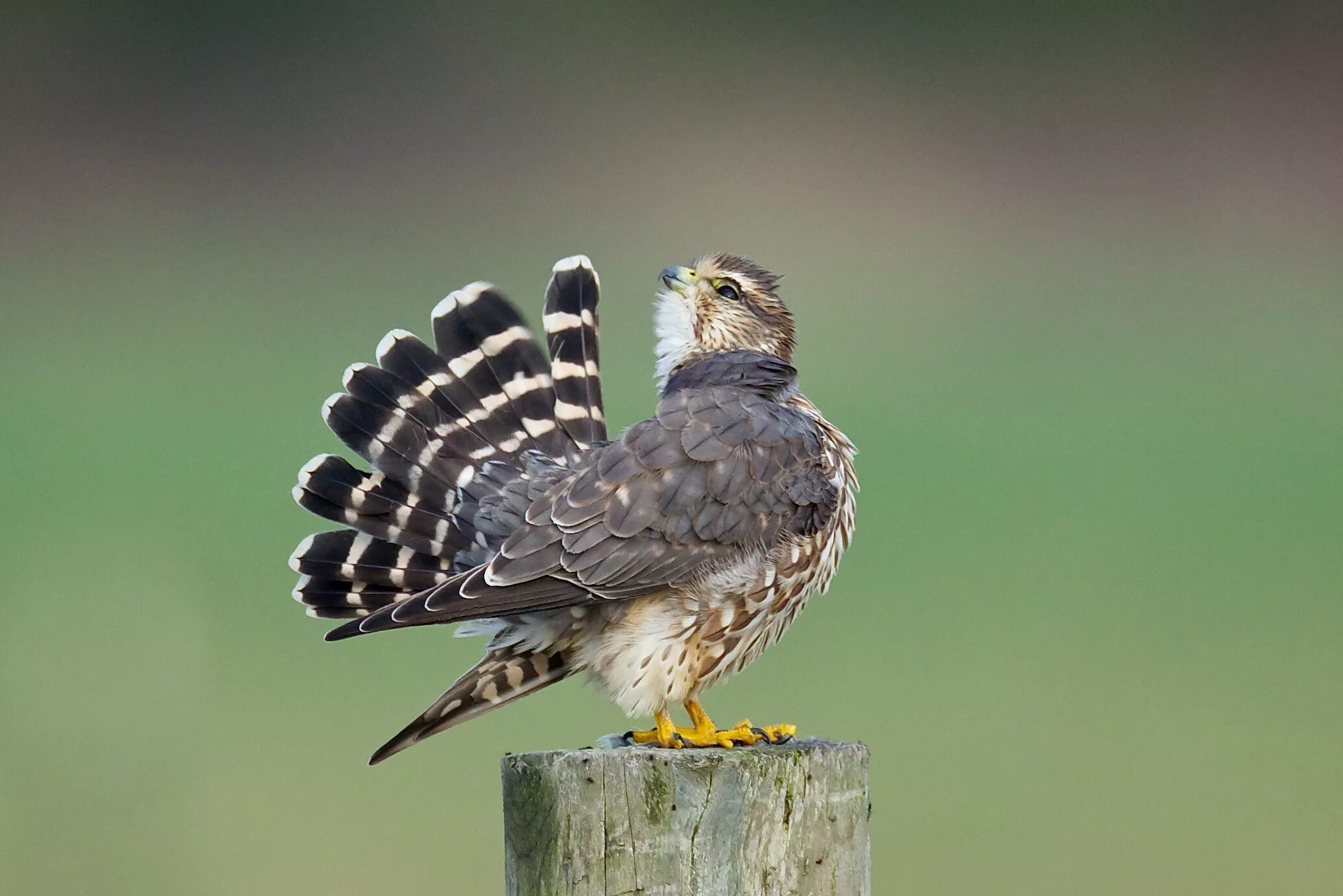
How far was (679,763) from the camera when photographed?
221cm

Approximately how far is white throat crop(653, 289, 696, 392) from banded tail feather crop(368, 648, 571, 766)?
845mm

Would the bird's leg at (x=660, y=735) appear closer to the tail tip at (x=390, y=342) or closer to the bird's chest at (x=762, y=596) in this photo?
the bird's chest at (x=762, y=596)

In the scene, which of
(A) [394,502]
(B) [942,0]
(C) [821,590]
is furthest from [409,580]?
(B) [942,0]

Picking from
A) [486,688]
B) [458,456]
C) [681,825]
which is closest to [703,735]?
[486,688]

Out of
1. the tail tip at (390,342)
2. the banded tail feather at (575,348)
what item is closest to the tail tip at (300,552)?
the tail tip at (390,342)

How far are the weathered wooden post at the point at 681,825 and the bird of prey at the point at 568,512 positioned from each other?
1.35 ft

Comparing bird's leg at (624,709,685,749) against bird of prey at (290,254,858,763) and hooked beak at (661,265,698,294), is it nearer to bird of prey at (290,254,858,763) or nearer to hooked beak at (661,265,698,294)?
bird of prey at (290,254,858,763)

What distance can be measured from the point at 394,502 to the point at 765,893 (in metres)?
1.37

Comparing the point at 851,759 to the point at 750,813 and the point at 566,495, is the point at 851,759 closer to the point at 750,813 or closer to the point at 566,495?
the point at 750,813

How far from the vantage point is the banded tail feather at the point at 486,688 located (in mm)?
2754

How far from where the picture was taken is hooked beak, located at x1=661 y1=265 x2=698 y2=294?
3562mm

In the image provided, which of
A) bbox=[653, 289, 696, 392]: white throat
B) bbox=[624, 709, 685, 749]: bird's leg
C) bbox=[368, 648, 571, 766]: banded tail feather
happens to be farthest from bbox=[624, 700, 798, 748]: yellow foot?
bbox=[653, 289, 696, 392]: white throat

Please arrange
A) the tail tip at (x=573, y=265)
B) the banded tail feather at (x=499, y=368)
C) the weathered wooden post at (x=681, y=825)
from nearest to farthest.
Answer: the weathered wooden post at (x=681, y=825) → the banded tail feather at (x=499, y=368) → the tail tip at (x=573, y=265)

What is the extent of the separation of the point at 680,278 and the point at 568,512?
0.89m
